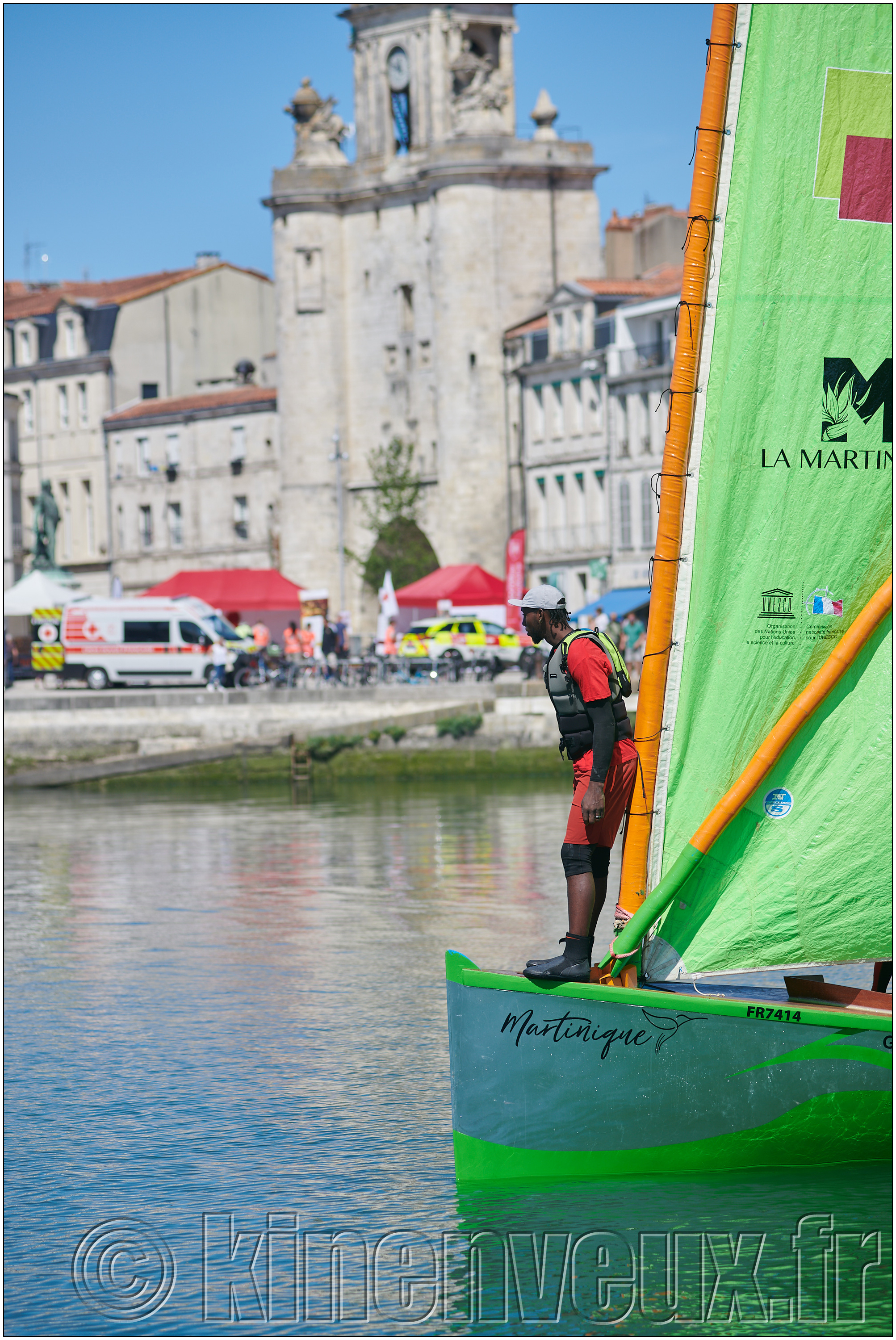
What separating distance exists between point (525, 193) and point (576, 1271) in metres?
57.0

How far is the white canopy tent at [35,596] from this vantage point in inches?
1976

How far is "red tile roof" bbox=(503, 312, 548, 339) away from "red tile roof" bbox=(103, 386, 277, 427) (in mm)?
9567

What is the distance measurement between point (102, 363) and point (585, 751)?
2649 inches

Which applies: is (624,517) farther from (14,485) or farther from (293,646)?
(14,485)

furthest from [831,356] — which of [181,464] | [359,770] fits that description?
[181,464]

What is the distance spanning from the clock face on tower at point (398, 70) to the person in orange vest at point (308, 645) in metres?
24.5

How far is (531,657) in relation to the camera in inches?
1758

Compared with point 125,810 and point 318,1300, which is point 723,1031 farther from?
point 125,810

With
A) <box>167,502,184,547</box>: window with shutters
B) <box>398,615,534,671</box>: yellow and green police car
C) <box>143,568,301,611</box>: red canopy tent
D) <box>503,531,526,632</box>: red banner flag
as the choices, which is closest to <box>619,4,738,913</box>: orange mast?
<box>398,615,534,671</box>: yellow and green police car

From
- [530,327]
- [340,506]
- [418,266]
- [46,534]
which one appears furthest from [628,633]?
[418,266]

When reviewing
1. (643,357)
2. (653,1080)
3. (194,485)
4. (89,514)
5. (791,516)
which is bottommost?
(653,1080)

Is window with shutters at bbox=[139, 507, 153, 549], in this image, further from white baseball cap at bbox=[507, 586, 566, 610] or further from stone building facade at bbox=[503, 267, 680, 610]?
white baseball cap at bbox=[507, 586, 566, 610]

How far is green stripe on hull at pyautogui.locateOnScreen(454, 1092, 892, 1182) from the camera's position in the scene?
8625 mm

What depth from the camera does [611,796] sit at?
8.70m
